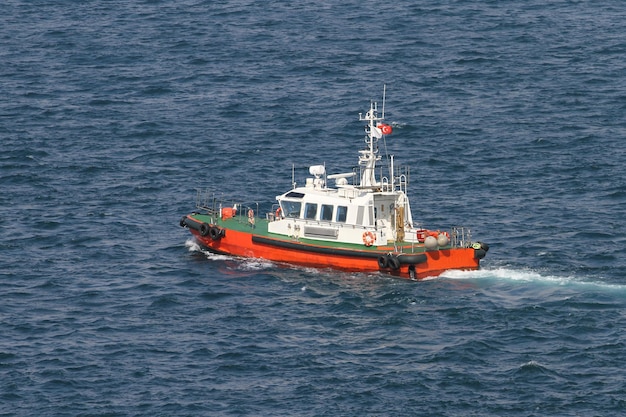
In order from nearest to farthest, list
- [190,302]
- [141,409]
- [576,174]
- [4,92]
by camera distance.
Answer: [141,409] < [190,302] < [576,174] < [4,92]

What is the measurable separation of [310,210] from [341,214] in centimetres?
163

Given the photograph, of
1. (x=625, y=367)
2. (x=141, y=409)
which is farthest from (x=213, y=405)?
(x=625, y=367)

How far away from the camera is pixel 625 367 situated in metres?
52.6

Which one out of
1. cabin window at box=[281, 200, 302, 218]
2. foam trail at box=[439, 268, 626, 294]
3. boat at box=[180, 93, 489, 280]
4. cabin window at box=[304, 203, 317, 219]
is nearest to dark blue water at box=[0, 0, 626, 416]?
foam trail at box=[439, 268, 626, 294]

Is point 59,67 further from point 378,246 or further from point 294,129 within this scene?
point 378,246

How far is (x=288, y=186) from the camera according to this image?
76875mm

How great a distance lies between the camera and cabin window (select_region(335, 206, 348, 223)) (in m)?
65.3

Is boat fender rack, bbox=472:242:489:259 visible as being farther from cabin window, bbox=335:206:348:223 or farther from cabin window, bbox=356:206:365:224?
Answer: cabin window, bbox=335:206:348:223

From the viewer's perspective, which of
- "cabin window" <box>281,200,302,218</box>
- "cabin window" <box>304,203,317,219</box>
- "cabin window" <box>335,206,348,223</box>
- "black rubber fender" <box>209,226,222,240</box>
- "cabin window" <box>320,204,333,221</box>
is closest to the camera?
"cabin window" <box>335,206,348,223</box>

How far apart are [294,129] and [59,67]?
73.6 ft

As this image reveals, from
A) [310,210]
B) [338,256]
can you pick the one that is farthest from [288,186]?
[338,256]

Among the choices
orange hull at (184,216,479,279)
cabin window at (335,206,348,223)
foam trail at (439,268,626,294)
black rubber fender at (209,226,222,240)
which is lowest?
foam trail at (439,268,626,294)

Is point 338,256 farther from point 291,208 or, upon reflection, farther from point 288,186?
point 288,186

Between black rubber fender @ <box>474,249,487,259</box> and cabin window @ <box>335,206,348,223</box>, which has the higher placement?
cabin window @ <box>335,206,348,223</box>
